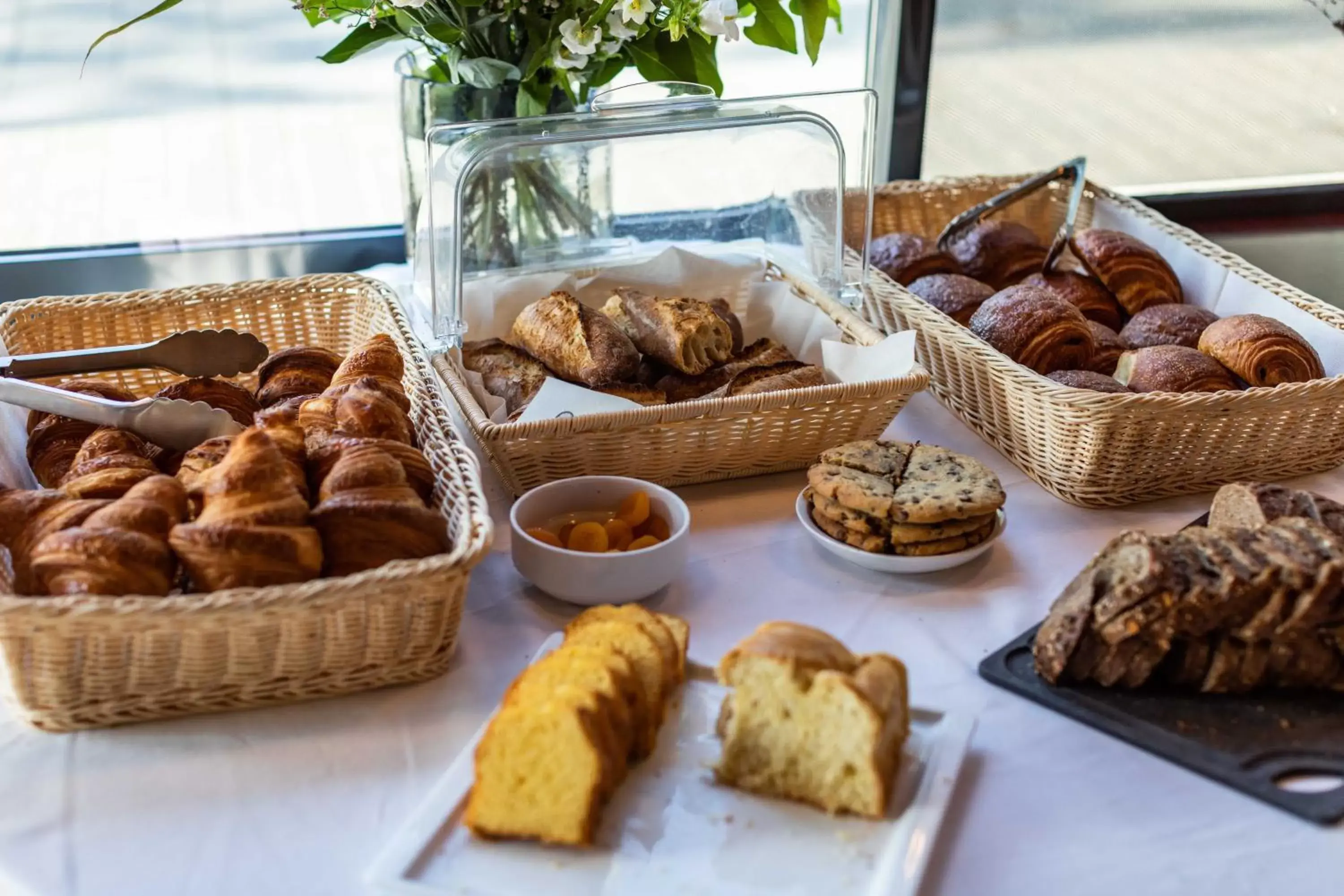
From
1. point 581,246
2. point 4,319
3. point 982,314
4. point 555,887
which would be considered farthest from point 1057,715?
point 4,319

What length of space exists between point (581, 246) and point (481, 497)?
0.83 meters

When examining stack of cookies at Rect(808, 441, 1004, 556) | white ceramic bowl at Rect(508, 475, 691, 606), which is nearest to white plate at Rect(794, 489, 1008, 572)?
stack of cookies at Rect(808, 441, 1004, 556)

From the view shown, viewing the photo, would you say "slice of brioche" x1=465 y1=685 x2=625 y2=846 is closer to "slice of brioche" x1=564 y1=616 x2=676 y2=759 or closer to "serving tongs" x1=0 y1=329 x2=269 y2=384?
"slice of brioche" x1=564 y1=616 x2=676 y2=759

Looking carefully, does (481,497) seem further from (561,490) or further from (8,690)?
(8,690)

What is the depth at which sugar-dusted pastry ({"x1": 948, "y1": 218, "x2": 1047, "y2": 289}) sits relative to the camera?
6.09ft

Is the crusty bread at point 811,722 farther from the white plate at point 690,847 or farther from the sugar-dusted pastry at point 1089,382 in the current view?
the sugar-dusted pastry at point 1089,382

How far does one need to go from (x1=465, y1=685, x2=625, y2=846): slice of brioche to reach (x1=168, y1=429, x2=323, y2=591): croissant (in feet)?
0.80

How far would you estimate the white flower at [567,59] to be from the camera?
1.62 m

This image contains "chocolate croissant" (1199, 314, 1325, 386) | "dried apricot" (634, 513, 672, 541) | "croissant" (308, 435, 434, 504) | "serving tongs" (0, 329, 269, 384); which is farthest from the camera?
"chocolate croissant" (1199, 314, 1325, 386)

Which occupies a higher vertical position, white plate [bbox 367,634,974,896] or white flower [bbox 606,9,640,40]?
white flower [bbox 606,9,640,40]

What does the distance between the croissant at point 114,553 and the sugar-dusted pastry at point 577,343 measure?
56cm

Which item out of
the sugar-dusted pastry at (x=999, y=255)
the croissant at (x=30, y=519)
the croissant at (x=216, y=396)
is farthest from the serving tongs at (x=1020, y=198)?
the croissant at (x=30, y=519)

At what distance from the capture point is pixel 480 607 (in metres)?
1.18

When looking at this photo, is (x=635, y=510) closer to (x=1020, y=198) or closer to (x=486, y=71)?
(x=486, y=71)
